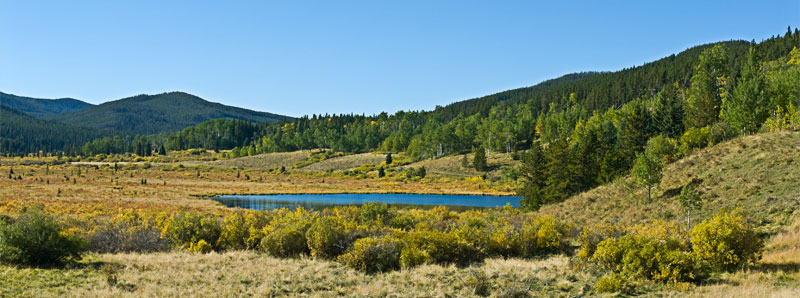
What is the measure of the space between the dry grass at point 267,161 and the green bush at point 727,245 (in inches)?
5761

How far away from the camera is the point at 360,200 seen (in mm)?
77438

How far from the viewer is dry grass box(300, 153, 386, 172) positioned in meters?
144

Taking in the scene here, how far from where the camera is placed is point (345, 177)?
12562cm

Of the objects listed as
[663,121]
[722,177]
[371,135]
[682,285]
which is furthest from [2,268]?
[371,135]

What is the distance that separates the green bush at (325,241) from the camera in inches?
806

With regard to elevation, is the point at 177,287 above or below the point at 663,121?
below

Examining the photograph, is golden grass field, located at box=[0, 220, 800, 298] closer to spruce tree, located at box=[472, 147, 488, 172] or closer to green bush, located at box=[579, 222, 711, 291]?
green bush, located at box=[579, 222, 711, 291]

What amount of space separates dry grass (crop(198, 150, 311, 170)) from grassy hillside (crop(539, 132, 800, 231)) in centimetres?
12406

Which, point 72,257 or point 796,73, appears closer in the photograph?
point 72,257

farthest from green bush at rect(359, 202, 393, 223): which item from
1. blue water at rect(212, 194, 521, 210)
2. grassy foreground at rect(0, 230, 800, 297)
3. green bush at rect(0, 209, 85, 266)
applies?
blue water at rect(212, 194, 521, 210)

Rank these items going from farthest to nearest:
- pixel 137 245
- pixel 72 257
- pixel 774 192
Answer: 1. pixel 774 192
2. pixel 137 245
3. pixel 72 257

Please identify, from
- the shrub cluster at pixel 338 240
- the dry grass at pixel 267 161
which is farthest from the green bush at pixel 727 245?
the dry grass at pixel 267 161

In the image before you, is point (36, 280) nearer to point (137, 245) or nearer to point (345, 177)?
point (137, 245)

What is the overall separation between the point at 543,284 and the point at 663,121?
81.2m
